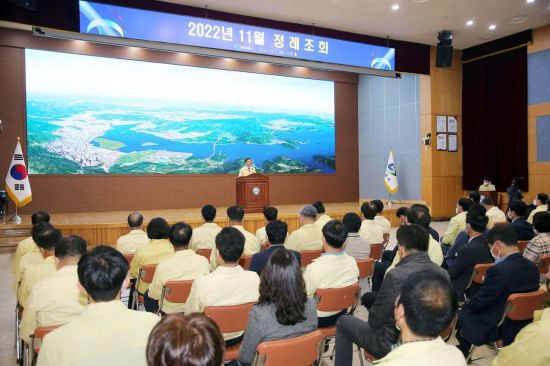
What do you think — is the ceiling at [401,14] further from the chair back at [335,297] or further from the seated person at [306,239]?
the chair back at [335,297]

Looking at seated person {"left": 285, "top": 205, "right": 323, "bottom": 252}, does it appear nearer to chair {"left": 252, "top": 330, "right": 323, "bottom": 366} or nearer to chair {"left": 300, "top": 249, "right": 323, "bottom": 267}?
chair {"left": 300, "top": 249, "right": 323, "bottom": 267}

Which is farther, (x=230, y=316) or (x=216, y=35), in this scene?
(x=216, y=35)

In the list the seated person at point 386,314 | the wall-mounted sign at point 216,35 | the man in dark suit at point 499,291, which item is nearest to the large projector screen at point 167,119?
the wall-mounted sign at point 216,35

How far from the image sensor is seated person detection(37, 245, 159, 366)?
4.35 feet

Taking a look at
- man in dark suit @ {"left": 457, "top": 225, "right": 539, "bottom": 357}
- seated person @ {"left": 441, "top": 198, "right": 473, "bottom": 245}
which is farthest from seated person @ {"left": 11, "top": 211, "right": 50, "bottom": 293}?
seated person @ {"left": 441, "top": 198, "right": 473, "bottom": 245}

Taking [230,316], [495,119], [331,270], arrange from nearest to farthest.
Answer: [230,316] < [331,270] < [495,119]

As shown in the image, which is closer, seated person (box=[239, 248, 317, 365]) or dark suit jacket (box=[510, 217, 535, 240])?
seated person (box=[239, 248, 317, 365])

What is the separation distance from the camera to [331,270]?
2.53 m

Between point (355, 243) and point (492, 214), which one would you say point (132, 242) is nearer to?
point (355, 243)

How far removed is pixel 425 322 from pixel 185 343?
0.78 m

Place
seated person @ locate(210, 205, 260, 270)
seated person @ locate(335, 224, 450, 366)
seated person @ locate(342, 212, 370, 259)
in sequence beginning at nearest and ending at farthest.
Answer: seated person @ locate(335, 224, 450, 366) → seated person @ locate(342, 212, 370, 259) → seated person @ locate(210, 205, 260, 270)

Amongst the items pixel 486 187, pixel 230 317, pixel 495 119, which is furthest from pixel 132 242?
pixel 495 119

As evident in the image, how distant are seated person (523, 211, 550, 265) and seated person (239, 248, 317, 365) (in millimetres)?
2558

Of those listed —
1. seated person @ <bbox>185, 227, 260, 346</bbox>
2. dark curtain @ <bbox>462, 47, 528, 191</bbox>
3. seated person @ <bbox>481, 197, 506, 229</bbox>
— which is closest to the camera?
seated person @ <bbox>185, 227, 260, 346</bbox>
